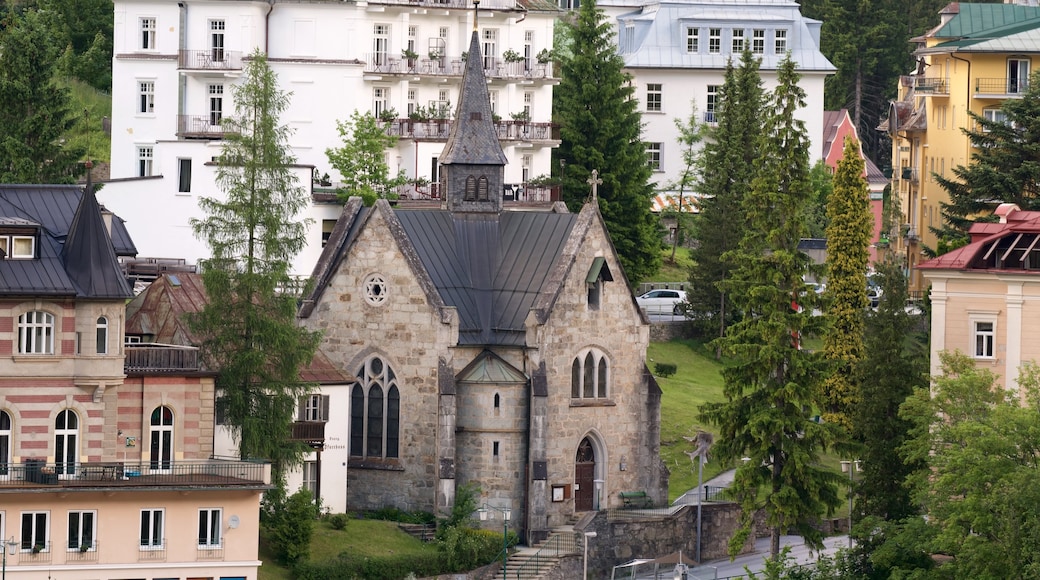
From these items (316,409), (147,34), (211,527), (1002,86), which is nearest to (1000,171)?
(1002,86)

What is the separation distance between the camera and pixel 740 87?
5359 inches

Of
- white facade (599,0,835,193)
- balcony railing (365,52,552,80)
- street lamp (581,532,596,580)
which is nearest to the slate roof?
street lamp (581,532,596,580)

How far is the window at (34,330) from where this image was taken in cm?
8956

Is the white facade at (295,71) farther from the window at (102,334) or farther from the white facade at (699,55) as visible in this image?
the white facade at (699,55)

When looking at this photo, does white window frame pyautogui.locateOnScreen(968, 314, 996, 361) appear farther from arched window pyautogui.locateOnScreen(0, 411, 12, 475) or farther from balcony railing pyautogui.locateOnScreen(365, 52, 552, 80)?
arched window pyautogui.locateOnScreen(0, 411, 12, 475)

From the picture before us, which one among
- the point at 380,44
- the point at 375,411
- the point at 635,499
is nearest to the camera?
the point at 375,411

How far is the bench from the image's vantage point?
347 ft

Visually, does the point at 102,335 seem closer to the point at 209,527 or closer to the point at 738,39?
the point at 209,527

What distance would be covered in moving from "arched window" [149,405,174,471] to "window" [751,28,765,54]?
252 feet

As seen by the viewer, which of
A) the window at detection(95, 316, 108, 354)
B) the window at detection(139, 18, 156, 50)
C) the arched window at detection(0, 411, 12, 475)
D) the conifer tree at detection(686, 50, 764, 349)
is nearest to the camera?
the arched window at detection(0, 411, 12, 475)

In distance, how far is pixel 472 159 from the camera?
108 meters

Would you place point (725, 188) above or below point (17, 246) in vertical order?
above

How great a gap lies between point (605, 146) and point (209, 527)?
45116 millimetres

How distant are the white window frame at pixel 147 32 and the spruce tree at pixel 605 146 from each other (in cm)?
1888
